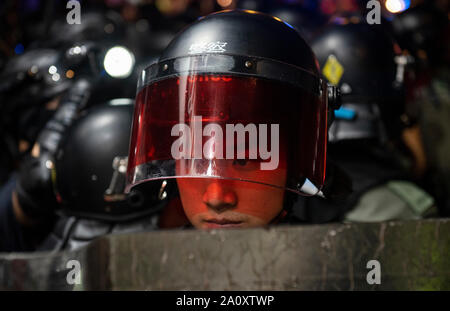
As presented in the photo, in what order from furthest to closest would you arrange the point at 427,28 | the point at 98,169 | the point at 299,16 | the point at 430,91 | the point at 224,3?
the point at 224,3 → the point at 299,16 → the point at 427,28 → the point at 430,91 → the point at 98,169

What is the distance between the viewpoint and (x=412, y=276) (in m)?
1.12

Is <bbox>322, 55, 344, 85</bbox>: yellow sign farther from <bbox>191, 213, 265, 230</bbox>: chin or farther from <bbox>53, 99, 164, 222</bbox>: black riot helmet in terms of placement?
<bbox>191, 213, 265, 230</bbox>: chin

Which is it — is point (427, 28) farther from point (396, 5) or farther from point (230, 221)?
point (230, 221)

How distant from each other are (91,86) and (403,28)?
90.4 inches

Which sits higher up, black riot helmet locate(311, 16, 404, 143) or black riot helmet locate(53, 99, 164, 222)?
black riot helmet locate(311, 16, 404, 143)

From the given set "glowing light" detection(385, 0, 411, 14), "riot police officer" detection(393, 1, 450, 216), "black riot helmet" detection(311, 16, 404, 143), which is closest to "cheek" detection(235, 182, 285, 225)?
"black riot helmet" detection(311, 16, 404, 143)

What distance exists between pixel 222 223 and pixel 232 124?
0.27 metres

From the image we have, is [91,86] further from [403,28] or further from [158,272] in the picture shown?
[403,28]

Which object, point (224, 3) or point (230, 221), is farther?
point (224, 3)

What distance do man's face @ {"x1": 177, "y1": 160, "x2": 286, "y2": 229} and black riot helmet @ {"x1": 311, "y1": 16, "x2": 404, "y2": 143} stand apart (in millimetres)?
1040

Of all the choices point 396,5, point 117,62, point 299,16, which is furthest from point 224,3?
point 117,62

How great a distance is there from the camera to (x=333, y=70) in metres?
2.35

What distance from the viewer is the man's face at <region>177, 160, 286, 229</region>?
1294 mm
